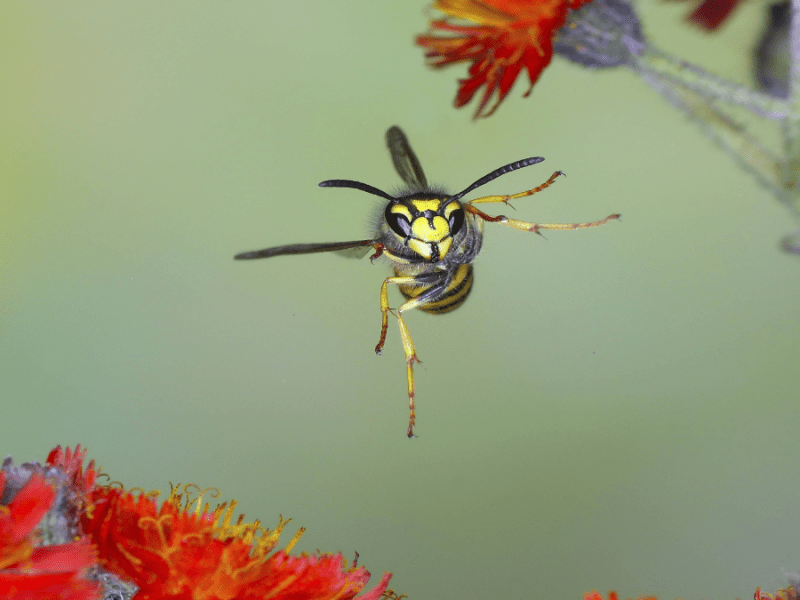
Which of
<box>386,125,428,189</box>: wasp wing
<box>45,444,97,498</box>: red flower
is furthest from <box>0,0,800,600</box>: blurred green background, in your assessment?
<box>45,444,97,498</box>: red flower

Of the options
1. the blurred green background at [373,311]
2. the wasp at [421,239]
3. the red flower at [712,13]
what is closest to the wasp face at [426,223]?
the wasp at [421,239]

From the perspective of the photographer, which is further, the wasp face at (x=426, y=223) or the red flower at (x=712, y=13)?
the red flower at (x=712, y=13)

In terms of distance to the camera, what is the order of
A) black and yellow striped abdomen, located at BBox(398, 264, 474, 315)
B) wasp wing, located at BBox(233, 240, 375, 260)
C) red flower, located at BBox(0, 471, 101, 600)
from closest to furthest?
1. red flower, located at BBox(0, 471, 101, 600)
2. wasp wing, located at BBox(233, 240, 375, 260)
3. black and yellow striped abdomen, located at BBox(398, 264, 474, 315)

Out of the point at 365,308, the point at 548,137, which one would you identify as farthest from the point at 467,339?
the point at 548,137

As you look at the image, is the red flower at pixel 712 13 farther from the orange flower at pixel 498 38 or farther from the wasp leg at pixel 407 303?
the wasp leg at pixel 407 303

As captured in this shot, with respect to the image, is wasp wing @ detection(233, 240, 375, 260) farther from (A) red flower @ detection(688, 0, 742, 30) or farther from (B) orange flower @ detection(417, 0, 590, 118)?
(A) red flower @ detection(688, 0, 742, 30)

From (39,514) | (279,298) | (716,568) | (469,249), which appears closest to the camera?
(39,514)

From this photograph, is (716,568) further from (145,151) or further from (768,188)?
(145,151)
